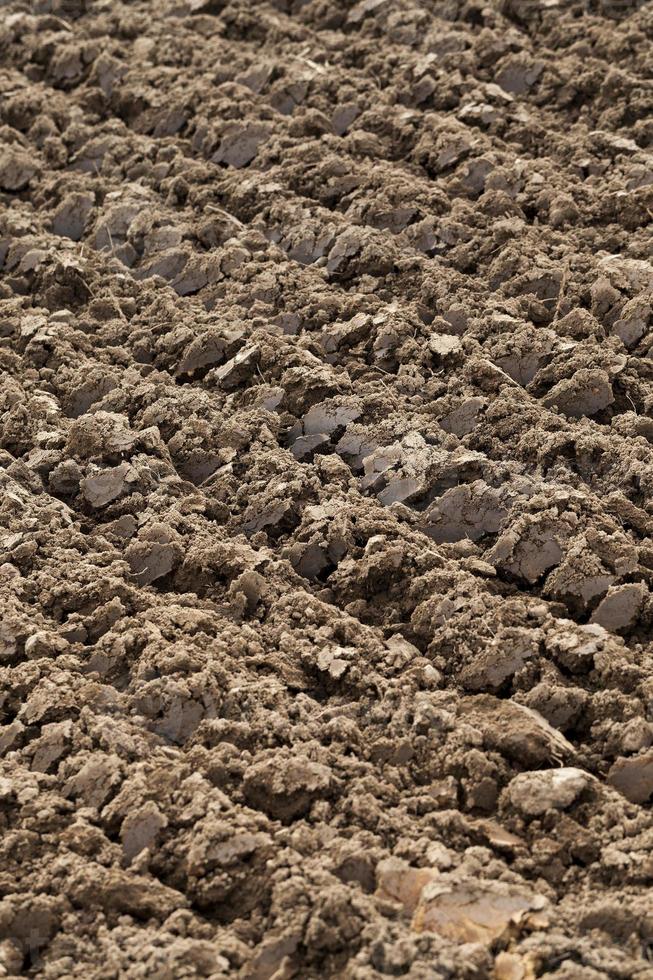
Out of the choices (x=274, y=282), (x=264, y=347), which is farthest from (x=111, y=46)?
(x=264, y=347)

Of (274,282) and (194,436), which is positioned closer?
(194,436)

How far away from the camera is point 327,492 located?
12.1ft

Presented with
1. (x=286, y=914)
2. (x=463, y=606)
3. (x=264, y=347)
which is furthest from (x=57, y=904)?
(x=264, y=347)

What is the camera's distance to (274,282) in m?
4.39

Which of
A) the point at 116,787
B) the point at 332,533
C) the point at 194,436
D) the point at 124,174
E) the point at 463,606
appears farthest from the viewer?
the point at 124,174

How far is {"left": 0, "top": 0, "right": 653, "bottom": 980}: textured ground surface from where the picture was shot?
270 centimetres

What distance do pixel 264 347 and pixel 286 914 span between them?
2.00m

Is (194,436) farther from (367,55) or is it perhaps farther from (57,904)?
(367,55)

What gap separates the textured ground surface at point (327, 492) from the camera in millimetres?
2699

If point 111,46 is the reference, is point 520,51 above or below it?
above

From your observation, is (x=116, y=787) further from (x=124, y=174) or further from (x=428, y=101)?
(x=428, y=101)

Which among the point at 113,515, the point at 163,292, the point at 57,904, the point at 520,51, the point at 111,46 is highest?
the point at 520,51

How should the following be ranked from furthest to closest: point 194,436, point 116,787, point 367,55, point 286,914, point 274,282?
point 367,55 → point 274,282 → point 194,436 → point 116,787 → point 286,914

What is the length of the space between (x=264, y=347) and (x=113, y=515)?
0.79 m
